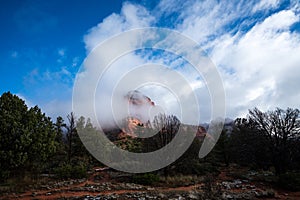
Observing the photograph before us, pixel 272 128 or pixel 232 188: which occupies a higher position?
pixel 272 128

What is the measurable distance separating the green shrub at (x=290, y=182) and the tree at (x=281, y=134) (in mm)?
3986

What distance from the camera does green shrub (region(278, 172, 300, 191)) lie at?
15.8 metres

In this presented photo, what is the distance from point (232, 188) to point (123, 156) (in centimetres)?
1830

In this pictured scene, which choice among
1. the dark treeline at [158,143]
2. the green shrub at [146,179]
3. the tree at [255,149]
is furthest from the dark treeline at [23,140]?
the tree at [255,149]

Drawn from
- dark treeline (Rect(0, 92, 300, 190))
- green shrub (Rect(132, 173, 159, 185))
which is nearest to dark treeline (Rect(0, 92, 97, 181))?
dark treeline (Rect(0, 92, 300, 190))

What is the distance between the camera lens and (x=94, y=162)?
32688mm

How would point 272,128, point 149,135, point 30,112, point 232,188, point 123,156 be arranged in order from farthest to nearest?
1. point 123,156
2. point 149,135
3. point 272,128
4. point 30,112
5. point 232,188

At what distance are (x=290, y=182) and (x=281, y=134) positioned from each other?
651cm

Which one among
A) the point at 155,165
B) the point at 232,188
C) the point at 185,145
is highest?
the point at 185,145

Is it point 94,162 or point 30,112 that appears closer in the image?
point 30,112

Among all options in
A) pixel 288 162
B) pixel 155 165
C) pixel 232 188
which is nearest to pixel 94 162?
pixel 155 165

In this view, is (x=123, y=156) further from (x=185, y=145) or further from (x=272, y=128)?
(x=272, y=128)

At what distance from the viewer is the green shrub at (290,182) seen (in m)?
15.8

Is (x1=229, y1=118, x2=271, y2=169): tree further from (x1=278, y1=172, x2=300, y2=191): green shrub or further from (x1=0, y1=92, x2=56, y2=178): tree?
(x1=0, y1=92, x2=56, y2=178): tree
